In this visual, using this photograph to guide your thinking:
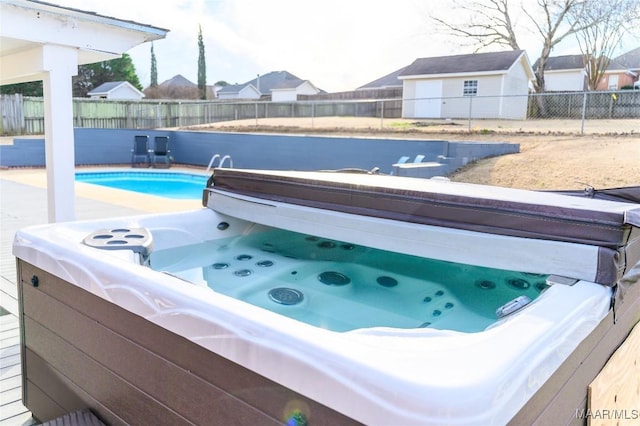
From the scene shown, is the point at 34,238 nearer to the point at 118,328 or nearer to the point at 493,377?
the point at 118,328

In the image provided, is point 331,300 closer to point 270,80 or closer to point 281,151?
point 281,151

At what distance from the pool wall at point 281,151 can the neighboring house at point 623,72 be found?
23463mm

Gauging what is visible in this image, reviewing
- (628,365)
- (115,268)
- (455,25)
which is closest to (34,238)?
(115,268)

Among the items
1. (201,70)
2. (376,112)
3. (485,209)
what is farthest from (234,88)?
(485,209)

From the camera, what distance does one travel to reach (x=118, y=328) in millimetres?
1553

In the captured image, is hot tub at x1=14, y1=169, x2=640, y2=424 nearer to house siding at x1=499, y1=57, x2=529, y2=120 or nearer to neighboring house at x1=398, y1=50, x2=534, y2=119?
house siding at x1=499, y1=57, x2=529, y2=120

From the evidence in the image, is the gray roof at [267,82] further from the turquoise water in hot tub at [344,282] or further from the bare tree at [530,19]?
the turquoise water in hot tub at [344,282]

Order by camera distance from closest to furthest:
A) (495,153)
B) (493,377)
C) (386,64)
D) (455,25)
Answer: (493,377), (495,153), (455,25), (386,64)

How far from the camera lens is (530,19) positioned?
813 inches

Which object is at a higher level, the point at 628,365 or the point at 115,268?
the point at 115,268

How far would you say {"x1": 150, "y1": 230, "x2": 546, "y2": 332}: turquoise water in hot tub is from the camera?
2.31 m

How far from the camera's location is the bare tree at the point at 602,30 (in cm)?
1947

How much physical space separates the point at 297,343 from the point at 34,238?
1.41 meters

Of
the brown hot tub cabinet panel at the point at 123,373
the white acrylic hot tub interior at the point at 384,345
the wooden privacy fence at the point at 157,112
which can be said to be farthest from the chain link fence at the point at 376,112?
the white acrylic hot tub interior at the point at 384,345
